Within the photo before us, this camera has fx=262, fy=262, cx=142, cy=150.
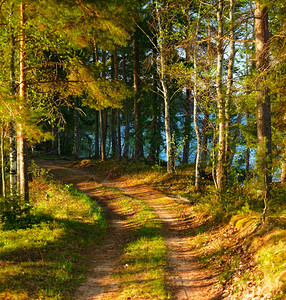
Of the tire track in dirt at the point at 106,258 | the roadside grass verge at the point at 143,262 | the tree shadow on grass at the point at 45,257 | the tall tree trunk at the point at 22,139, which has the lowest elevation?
the tire track in dirt at the point at 106,258

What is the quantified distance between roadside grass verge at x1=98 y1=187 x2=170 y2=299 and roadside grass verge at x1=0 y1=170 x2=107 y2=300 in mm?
1218

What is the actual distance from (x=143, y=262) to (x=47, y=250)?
9.40 ft

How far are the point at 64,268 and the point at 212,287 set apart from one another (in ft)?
12.5

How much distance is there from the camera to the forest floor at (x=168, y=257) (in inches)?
241

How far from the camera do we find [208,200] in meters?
11.6

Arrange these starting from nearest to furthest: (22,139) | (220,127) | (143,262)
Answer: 1. (143,262)
2. (22,139)
3. (220,127)

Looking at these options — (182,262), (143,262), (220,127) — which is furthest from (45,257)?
(220,127)

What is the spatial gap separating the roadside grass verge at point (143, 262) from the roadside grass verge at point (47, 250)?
122 cm

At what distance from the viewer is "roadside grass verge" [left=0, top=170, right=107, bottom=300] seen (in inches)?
230

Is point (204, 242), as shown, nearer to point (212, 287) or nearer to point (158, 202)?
point (212, 287)

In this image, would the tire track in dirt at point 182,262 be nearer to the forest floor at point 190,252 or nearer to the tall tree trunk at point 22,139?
the forest floor at point 190,252

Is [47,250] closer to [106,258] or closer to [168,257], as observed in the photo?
[106,258]

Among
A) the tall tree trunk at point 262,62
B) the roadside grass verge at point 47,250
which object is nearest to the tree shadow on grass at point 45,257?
→ the roadside grass verge at point 47,250

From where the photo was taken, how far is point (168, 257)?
311 inches
